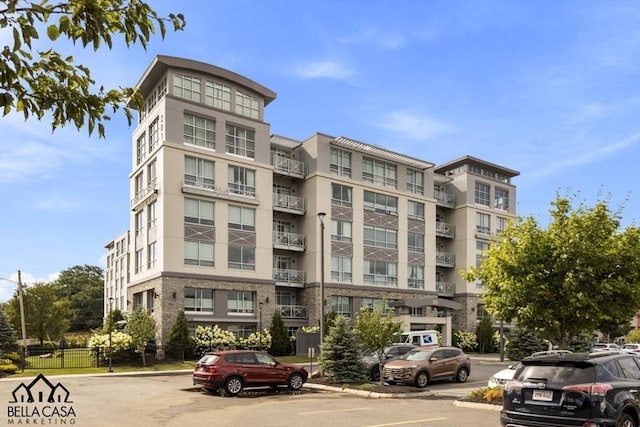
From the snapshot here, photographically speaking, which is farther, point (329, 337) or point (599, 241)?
point (329, 337)

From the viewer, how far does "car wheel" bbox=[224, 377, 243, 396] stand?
20531 millimetres

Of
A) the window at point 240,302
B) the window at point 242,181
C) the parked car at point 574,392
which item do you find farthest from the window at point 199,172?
the parked car at point 574,392

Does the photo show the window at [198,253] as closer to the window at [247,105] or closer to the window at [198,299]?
the window at [198,299]

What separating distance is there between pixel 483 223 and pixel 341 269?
19.4 metres

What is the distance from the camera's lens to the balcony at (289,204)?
4678 centimetres

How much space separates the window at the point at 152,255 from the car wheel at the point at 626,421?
3442 cm

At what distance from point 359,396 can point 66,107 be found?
1758cm

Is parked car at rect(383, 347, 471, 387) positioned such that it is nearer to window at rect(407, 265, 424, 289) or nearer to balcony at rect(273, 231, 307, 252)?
balcony at rect(273, 231, 307, 252)

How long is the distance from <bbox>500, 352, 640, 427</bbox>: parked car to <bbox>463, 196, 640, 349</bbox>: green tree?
5699mm

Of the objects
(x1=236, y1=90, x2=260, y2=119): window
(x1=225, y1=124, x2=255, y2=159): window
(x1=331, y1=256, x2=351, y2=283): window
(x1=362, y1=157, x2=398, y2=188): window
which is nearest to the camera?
(x1=225, y1=124, x2=255, y2=159): window

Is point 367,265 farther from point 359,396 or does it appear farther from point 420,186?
point 359,396

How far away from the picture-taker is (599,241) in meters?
16.3

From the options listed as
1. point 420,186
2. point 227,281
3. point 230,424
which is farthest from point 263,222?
point 230,424

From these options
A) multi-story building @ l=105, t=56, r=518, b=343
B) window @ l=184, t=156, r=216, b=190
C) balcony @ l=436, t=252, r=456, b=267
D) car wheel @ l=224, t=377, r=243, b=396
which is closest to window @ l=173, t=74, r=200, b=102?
multi-story building @ l=105, t=56, r=518, b=343
